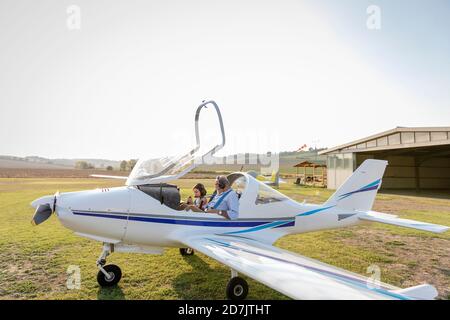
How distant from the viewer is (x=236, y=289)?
4500mm

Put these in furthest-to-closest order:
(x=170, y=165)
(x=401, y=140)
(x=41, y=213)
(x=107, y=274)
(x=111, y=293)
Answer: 1. (x=401, y=140)
2. (x=170, y=165)
3. (x=107, y=274)
4. (x=41, y=213)
5. (x=111, y=293)

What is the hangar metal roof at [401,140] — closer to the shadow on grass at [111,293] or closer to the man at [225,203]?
the man at [225,203]

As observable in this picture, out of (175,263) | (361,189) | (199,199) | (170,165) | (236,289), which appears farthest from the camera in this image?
(361,189)

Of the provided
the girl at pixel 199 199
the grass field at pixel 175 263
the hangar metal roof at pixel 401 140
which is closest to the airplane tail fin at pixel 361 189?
the grass field at pixel 175 263

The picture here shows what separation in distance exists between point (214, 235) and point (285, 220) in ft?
5.49

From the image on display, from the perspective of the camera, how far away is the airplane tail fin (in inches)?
268

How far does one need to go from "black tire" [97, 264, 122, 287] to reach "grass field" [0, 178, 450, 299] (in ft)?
0.42

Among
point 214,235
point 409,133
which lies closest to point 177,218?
point 214,235

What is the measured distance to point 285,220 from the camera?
6.07 meters

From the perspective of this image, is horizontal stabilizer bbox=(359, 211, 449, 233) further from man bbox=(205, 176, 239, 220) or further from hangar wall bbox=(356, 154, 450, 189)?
hangar wall bbox=(356, 154, 450, 189)

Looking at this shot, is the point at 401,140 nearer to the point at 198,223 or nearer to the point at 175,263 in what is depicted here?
the point at 175,263

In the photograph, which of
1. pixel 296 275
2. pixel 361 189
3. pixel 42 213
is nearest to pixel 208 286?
pixel 296 275

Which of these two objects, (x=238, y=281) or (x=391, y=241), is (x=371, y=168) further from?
(x=238, y=281)

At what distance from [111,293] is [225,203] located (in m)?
2.45
